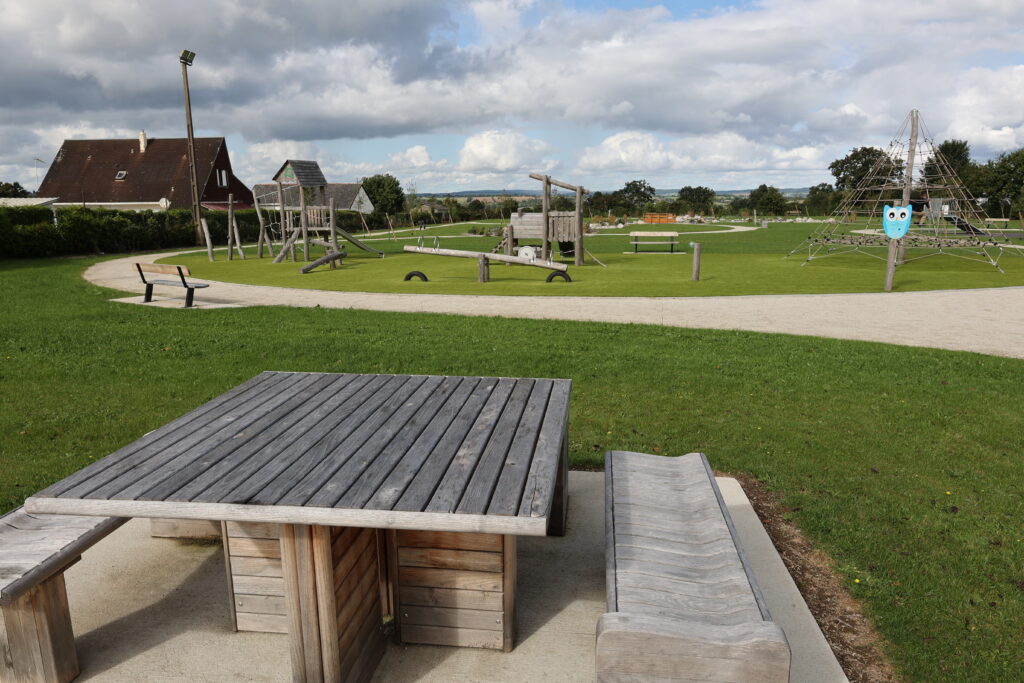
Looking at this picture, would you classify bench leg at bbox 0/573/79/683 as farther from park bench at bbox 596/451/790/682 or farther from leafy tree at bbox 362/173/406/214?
leafy tree at bbox 362/173/406/214

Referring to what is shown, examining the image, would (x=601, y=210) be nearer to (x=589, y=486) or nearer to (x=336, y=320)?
(x=336, y=320)

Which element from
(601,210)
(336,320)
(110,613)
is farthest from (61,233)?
(601,210)

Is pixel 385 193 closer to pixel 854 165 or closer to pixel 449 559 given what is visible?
pixel 854 165

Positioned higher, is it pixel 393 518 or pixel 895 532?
pixel 393 518

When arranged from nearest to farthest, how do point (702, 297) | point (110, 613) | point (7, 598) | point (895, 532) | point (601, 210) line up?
point (7, 598) → point (110, 613) → point (895, 532) → point (702, 297) → point (601, 210)

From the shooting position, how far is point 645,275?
69.5ft

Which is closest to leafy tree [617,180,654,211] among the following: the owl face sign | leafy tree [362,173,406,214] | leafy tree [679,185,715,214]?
leafy tree [679,185,715,214]

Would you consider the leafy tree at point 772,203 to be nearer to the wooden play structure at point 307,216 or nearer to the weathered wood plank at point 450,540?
the wooden play structure at point 307,216

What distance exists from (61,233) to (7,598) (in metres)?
30.8

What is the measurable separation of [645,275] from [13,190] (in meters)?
71.4

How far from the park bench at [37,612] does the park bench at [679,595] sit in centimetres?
239

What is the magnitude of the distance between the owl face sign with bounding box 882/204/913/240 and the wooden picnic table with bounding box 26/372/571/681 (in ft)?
56.6

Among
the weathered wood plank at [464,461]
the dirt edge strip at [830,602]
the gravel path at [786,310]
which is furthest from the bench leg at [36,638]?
the gravel path at [786,310]

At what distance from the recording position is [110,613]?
12.7ft
